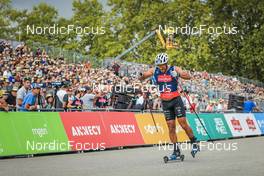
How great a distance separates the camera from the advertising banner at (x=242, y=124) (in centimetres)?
2814

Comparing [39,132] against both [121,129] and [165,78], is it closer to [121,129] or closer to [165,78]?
[121,129]

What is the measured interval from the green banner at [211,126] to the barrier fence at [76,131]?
50 millimetres

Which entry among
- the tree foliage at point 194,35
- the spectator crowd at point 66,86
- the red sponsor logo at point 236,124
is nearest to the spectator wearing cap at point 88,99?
the spectator crowd at point 66,86

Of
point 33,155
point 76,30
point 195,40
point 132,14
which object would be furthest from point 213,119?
point 76,30

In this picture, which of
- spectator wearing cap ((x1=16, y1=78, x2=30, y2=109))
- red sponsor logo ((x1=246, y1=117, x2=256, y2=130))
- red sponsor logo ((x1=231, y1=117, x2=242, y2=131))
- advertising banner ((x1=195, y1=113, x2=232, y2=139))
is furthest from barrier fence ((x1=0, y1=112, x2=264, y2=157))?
red sponsor logo ((x1=246, y1=117, x2=256, y2=130))

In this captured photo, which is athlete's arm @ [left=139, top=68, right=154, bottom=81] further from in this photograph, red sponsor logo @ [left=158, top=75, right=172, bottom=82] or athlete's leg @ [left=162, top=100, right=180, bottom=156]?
athlete's leg @ [left=162, top=100, right=180, bottom=156]

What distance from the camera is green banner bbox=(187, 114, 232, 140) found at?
24.4 meters

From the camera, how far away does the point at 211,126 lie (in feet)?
84.8

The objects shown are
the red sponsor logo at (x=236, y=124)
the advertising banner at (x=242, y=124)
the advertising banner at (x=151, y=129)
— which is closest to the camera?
the advertising banner at (x=151, y=129)

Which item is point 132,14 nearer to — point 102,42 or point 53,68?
point 102,42

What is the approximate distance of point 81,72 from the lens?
2888 cm

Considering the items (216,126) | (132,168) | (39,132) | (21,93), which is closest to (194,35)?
(216,126)

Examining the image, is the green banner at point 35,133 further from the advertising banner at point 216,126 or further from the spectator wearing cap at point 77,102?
the advertising banner at point 216,126

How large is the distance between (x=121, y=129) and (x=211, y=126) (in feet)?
23.6
